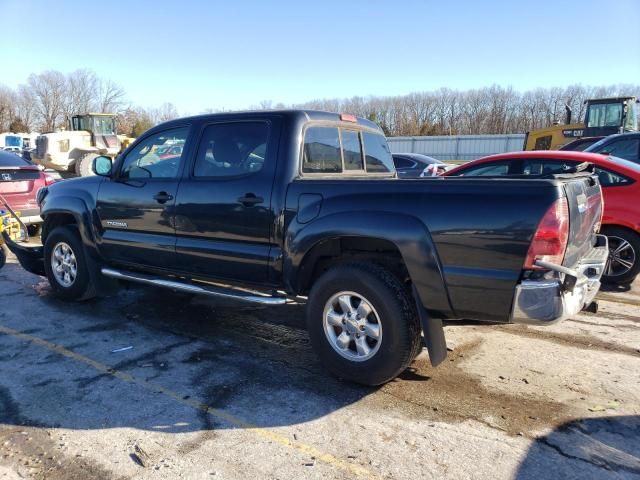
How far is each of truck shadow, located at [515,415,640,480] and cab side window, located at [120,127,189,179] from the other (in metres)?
3.68

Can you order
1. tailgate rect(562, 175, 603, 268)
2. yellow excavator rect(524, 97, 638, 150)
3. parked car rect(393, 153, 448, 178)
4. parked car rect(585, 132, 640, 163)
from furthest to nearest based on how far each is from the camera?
yellow excavator rect(524, 97, 638, 150), parked car rect(393, 153, 448, 178), parked car rect(585, 132, 640, 163), tailgate rect(562, 175, 603, 268)

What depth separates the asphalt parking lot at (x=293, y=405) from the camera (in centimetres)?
288

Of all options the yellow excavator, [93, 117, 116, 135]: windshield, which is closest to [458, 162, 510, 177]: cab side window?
the yellow excavator

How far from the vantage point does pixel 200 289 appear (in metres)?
4.52

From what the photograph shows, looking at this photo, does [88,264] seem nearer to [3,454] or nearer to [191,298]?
[191,298]

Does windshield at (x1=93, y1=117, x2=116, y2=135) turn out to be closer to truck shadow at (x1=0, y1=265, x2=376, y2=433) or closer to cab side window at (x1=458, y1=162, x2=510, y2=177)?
truck shadow at (x1=0, y1=265, x2=376, y2=433)

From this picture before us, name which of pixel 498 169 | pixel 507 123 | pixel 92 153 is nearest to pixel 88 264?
pixel 498 169

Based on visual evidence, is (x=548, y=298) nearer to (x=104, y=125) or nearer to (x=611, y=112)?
(x=611, y=112)

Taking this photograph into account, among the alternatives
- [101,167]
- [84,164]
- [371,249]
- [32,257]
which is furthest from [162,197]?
[84,164]

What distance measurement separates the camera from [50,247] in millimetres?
5992

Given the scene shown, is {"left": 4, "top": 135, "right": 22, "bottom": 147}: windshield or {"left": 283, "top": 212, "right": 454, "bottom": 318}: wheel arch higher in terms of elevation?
{"left": 4, "top": 135, "right": 22, "bottom": 147}: windshield

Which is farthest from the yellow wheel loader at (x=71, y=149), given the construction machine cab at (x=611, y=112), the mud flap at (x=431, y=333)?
the construction machine cab at (x=611, y=112)

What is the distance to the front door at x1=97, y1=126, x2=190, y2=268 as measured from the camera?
4812 millimetres

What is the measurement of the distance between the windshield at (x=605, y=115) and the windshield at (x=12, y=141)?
45390mm
